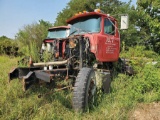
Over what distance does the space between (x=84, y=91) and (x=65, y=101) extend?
23.6 inches

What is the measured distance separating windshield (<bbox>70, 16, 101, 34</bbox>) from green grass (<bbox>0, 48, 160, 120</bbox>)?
1.67 metres

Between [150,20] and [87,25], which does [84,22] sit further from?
[150,20]

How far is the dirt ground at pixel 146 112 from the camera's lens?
4823 mm

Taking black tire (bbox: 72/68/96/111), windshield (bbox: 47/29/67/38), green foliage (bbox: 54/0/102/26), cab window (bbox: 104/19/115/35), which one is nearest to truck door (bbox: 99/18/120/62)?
cab window (bbox: 104/19/115/35)

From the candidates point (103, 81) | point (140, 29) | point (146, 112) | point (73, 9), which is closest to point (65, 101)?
point (103, 81)

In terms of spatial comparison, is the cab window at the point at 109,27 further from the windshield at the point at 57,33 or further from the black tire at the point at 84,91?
the windshield at the point at 57,33

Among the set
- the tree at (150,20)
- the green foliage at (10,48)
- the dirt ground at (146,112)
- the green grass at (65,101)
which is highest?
the tree at (150,20)

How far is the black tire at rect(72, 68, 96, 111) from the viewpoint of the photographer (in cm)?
459

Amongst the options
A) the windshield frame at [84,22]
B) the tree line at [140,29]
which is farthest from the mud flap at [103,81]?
the tree line at [140,29]

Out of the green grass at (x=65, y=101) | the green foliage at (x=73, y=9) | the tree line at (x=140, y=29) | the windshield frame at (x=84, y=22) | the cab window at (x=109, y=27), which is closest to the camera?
the green grass at (x=65, y=101)

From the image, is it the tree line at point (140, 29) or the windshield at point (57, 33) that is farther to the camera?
the tree line at point (140, 29)

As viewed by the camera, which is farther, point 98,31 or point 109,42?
point 109,42

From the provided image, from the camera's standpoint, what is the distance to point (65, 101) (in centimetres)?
502

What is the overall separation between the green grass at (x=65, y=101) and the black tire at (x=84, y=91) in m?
0.16
